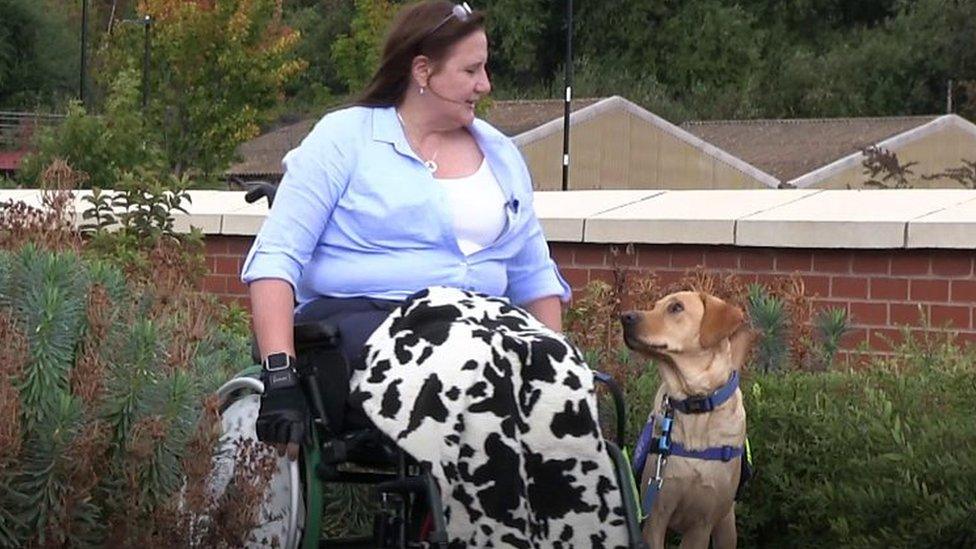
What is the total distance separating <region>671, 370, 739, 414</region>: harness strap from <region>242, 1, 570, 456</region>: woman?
1.07 metres

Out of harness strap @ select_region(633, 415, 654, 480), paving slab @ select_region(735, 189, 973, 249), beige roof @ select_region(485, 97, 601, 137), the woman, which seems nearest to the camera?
the woman

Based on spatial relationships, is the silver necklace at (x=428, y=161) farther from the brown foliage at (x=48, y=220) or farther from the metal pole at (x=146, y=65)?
the metal pole at (x=146, y=65)

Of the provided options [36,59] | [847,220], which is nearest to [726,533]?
[847,220]

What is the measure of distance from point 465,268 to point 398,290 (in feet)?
0.61

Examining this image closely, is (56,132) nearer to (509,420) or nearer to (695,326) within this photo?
(695,326)

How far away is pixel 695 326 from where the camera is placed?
253 inches

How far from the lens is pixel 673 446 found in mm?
6246

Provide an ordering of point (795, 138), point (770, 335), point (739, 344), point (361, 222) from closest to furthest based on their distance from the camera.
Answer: point (361, 222) → point (739, 344) → point (770, 335) → point (795, 138)

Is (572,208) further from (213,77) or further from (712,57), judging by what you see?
(712,57)

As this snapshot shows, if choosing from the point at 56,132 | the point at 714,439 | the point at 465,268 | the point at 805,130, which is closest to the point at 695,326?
the point at 714,439

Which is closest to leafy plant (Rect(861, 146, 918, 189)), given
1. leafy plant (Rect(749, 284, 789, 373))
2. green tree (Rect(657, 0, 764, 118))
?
leafy plant (Rect(749, 284, 789, 373))

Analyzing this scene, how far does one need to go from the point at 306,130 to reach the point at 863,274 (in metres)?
42.1

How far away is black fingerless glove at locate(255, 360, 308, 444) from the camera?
188 inches

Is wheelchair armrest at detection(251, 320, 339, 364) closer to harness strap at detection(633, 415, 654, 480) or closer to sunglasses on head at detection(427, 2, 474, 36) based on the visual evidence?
sunglasses on head at detection(427, 2, 474, 36)
